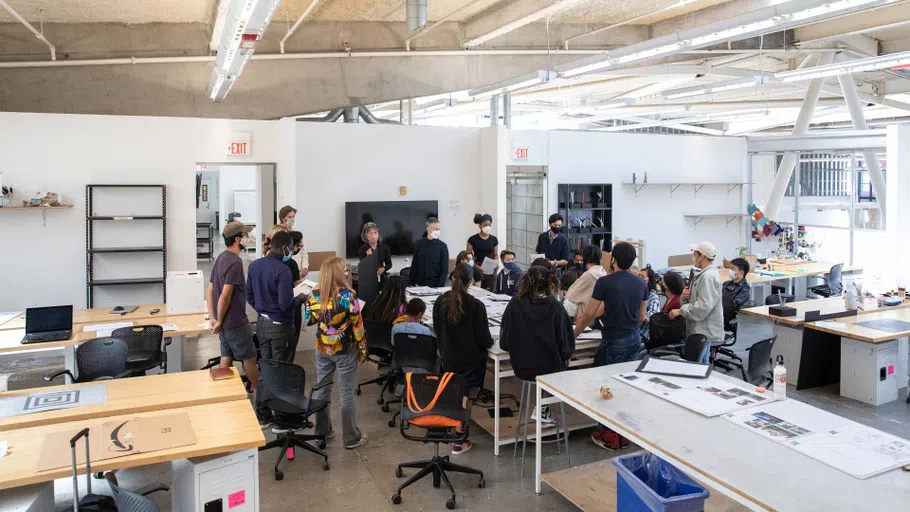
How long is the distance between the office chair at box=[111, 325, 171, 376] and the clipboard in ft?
12.7

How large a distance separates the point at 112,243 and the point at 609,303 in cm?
628

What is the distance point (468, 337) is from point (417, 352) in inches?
21.9

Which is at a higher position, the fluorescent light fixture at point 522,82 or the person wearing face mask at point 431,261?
A: the fluorescent light fixture at point 522,82

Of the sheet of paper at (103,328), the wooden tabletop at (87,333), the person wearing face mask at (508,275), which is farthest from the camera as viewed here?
the person wearing face mask at (508,275)

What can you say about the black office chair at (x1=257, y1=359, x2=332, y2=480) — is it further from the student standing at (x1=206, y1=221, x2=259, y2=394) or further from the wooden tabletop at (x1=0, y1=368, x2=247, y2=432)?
the student standing at (x1=206, y1=221, x2=259, y2=394)

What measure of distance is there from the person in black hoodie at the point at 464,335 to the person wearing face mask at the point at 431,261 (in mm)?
2738

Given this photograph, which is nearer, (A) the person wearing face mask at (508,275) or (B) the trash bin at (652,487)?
(B) the trash bin at (652,487)

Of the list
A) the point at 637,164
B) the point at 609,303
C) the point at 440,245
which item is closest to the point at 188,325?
the point at 440,245

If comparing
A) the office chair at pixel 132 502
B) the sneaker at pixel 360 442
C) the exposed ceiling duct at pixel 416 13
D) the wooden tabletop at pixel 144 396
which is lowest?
the sneaker at pixel 360 442

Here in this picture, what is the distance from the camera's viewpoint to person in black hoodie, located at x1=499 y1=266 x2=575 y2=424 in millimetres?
4836

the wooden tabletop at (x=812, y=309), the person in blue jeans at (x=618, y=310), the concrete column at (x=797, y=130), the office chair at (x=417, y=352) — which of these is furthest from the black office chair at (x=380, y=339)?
the concrete column at (x=797, y=130)

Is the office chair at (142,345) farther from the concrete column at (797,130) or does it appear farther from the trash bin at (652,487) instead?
the concrete column at (797,130)

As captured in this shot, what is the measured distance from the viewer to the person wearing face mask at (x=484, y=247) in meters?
8.32

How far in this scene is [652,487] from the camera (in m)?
3.73
